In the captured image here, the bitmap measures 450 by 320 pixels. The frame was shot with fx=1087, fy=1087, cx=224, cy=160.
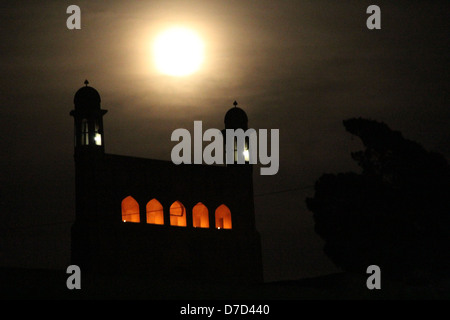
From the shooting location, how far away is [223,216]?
50.1 meters

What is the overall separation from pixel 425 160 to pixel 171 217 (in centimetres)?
1142

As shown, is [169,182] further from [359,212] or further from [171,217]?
[359,212]

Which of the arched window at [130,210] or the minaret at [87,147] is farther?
the arched window at [130,210]

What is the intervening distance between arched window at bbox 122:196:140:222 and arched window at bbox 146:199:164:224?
25.5 inches

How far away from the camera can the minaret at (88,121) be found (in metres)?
46.0

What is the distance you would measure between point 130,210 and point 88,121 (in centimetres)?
423

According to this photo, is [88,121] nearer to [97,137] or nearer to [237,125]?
[97,137]

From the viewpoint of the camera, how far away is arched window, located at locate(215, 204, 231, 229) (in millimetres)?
49969

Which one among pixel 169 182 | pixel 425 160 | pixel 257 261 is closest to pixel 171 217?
pixel 169 182

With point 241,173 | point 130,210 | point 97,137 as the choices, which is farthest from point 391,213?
point 97,137

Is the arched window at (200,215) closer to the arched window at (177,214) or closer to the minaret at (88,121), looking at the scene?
the arched window at (177,214)

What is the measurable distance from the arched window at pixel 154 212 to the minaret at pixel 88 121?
3.31 metres

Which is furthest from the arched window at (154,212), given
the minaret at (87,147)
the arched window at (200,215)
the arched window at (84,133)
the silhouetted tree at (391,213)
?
the silhouetted tree at (391,213)

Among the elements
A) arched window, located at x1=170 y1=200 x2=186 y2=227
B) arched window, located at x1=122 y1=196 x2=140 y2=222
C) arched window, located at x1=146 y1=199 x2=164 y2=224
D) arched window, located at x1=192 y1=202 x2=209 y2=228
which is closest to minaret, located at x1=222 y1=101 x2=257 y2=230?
arched window, located at x1=192 y1=202 x2=209 y2=228
